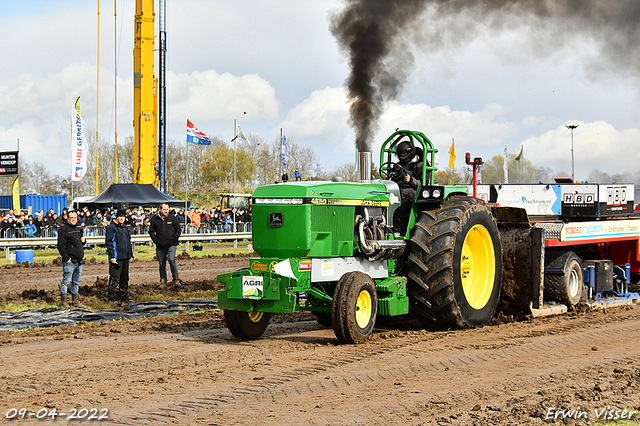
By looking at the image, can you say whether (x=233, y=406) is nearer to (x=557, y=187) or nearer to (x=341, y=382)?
(x=341, y=382)

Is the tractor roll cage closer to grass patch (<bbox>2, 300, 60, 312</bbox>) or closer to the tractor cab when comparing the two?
the tractor cab

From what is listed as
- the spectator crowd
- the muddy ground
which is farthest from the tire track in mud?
the spectator crowd

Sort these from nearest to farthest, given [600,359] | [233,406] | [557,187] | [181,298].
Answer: [233,406] < [600,359] < [181,298] < [557,187]

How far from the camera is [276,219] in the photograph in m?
8.19

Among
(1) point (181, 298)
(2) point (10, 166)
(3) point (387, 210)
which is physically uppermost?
(2) point (10, 166)

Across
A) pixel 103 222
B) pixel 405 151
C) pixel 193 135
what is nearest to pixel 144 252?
pixel 103 222

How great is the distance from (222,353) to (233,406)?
6.98ft

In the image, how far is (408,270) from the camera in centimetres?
899

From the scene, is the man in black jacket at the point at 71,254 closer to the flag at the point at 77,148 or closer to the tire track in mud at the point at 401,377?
the tire track in mud at the point at 401,377

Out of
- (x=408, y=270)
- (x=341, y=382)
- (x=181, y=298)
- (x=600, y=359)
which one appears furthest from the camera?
(x=181, y=298)

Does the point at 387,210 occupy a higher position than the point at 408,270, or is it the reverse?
the point at 387,210

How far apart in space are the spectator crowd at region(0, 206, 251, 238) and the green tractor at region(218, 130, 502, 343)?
1249 cm

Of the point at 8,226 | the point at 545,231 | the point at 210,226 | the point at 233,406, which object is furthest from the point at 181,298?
the point at 210,226

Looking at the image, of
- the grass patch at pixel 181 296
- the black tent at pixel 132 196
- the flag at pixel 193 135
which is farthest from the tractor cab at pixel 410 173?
the flag at pixel 193 135
